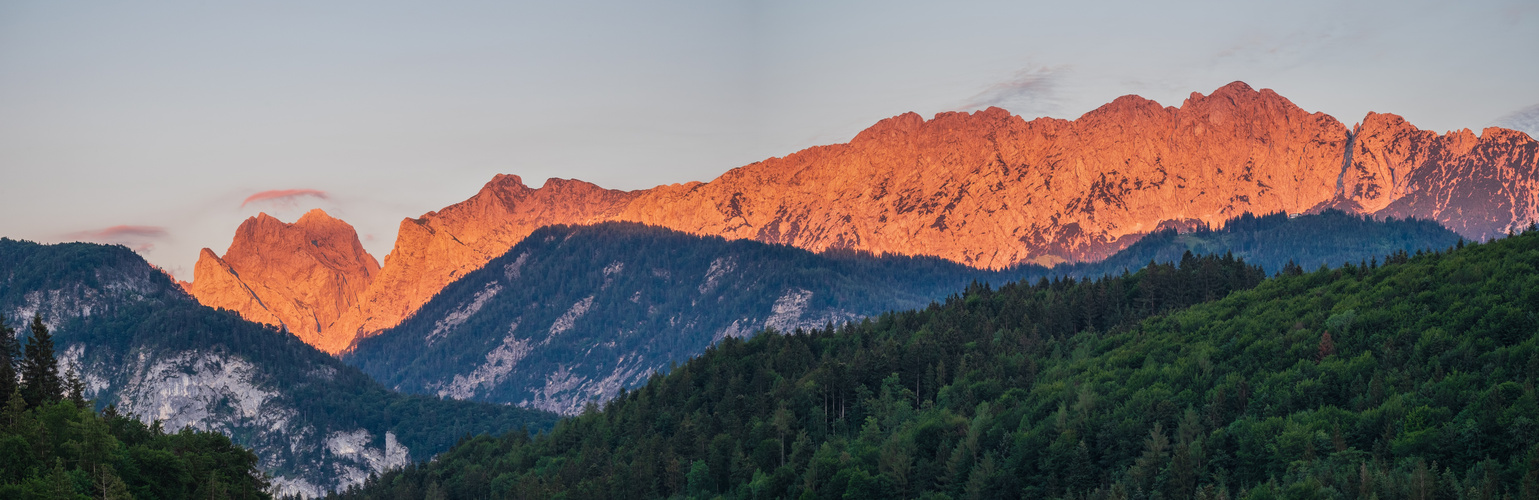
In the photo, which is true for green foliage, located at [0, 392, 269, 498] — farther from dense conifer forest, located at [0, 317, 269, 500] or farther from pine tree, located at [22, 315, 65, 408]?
pine tree, located at [22, 315, 65, 408]

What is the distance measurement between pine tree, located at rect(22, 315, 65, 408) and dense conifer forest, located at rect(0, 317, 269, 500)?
0.13 meters

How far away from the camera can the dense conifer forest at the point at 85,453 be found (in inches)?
5856

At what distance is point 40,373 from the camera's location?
598 feet

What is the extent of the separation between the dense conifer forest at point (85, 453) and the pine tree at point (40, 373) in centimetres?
13

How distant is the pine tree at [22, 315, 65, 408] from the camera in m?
178

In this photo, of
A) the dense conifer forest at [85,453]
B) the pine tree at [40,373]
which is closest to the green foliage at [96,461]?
the dense conifer forest at [85,453]

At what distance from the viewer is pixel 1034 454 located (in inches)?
7830

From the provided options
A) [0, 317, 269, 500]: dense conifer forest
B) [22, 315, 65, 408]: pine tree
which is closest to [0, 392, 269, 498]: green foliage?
[0, 317, 269, 500]: dense conifer forest

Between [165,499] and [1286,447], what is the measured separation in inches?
5493

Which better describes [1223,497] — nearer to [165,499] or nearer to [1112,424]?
[1112,424]

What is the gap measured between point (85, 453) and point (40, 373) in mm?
33776

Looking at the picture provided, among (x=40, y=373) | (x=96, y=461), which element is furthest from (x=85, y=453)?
(x=40, y=373)

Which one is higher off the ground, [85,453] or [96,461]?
[85,453]

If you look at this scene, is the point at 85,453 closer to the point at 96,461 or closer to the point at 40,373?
the point at 96,461
